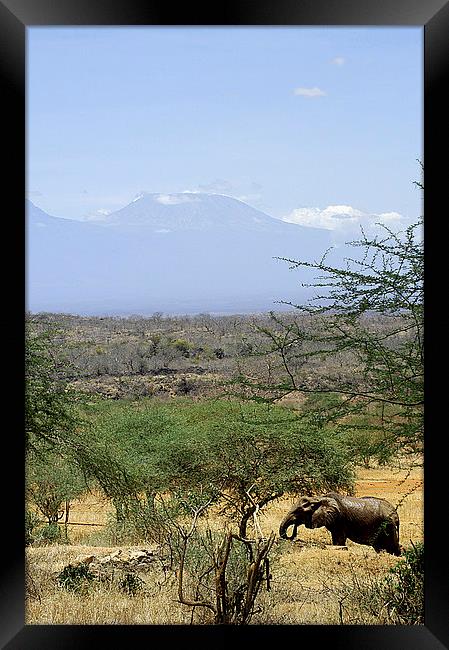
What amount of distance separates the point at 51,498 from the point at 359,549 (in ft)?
6.47

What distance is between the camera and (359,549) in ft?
15.9

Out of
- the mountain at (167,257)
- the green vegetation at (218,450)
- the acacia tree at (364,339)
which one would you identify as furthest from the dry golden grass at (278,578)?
the mountain at (167,257)

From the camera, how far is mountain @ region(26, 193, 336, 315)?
5.36 metres

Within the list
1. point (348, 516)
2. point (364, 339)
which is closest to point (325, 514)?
point (348, 516)

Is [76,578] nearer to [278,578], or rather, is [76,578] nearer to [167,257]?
[278,578]

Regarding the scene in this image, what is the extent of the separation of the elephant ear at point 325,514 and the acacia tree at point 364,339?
494 mm

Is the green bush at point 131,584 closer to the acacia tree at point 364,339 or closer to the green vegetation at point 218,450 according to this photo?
the green vegetation at point 218,450

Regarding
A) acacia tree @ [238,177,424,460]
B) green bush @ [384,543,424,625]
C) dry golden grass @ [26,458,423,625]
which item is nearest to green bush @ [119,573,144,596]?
dry golden grass @ [26,458,423,625]

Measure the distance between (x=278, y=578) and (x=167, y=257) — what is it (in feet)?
8.21

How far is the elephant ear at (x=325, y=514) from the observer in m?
4.76
